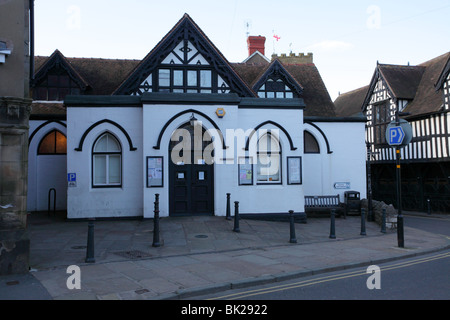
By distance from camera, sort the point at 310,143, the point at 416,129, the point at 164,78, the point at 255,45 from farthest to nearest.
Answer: the point at 255,45
the point at 416,129
the point at 310,143
the point at 164,78

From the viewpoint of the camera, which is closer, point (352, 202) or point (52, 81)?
point (352, 202)

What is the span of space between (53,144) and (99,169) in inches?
205

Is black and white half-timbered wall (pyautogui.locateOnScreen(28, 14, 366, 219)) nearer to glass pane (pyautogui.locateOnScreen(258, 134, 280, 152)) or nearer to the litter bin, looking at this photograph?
glass pane (pyautogui.locateOnScreen(258, 134, 280, 152))

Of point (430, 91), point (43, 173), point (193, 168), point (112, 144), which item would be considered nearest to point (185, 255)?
point (193, 168)

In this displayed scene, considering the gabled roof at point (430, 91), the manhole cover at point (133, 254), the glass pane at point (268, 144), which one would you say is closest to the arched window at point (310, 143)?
the glass pane at point (268, 144)

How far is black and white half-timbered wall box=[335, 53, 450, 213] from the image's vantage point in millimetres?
23422

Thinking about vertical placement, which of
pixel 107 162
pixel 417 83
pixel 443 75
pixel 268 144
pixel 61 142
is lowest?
pixel 107 162

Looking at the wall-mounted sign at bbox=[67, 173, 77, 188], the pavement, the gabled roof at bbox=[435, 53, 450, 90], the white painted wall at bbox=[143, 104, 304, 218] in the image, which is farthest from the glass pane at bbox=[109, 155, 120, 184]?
the gabled roof at bbox=[435, 53, 450, 90]

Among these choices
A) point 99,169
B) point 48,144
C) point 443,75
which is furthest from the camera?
point 443,75

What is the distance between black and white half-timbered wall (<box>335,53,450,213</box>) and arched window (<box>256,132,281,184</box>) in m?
8.19

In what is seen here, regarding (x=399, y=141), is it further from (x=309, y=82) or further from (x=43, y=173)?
(x=43, y=173)

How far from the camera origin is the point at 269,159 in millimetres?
15922

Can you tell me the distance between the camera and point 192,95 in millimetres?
14977
